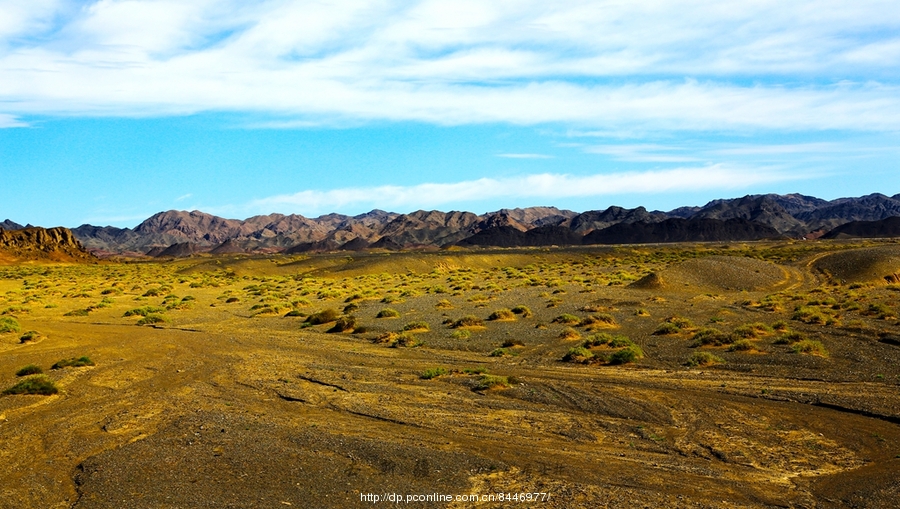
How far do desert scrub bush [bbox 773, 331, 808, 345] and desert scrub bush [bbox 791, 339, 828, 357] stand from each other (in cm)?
144

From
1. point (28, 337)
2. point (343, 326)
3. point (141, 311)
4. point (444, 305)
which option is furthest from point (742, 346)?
point (141, 311)

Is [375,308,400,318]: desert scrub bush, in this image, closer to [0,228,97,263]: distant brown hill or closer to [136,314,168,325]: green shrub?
[136,314,168,325]: green shrub

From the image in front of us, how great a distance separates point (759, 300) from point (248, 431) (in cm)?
3329

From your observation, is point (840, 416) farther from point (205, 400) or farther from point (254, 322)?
point (254, 322)

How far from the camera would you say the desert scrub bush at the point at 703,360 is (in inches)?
828

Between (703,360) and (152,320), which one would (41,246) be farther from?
(703,360)

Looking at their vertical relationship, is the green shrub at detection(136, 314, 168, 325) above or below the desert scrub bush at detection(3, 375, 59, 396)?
below

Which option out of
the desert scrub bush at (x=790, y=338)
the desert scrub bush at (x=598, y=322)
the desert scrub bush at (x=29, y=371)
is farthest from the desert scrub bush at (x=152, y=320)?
the desert scrub bush at (x=790, y=338)

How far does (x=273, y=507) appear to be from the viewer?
9.80m

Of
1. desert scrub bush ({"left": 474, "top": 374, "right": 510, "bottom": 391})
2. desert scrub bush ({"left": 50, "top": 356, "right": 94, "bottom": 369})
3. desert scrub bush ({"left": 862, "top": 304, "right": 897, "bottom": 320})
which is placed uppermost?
desert scrub bush ({"left": 862, "top": 304, "right": 897, "bottom": 320})

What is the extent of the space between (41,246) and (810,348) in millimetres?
142538

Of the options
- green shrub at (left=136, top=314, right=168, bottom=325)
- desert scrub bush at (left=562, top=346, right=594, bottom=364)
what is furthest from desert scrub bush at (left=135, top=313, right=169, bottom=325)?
desert scrub bush at (left=562, top=346, right=594, bottom=364)

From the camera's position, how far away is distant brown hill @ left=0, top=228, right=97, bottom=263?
124325 millimetres

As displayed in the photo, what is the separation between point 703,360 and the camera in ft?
69.4
